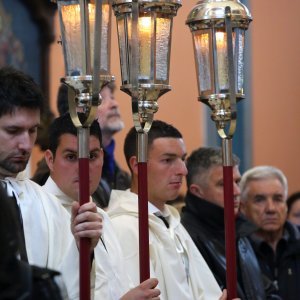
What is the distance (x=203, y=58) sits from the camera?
3.55 meters

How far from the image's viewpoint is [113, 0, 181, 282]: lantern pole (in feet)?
10.7

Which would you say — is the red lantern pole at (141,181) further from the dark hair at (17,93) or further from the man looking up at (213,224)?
the man looking up at (213,224)

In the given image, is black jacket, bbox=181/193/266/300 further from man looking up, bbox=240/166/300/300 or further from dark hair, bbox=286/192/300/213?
dark hair, bbox=286/192/300/213

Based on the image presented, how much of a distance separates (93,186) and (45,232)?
458 mm

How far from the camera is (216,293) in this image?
4426 millimetres

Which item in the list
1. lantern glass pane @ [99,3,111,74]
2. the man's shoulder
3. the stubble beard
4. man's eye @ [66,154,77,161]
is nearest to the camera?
lantern glass pane @ [99,3,111,74]

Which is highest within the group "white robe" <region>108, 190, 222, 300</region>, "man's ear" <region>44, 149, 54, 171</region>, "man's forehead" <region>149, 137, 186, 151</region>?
"man's forehead" <region>149, 137, 186, 151</region>

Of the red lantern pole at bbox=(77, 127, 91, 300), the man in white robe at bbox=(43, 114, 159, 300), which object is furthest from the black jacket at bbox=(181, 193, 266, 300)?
the red lantern pole at bbox=(77, 127, 91, 300)

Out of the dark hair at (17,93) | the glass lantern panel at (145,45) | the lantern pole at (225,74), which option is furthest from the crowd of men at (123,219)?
the glass lantern panel at (145,45)

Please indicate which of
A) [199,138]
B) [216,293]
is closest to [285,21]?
[199,138]

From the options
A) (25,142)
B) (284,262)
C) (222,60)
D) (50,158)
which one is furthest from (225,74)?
(284,262)

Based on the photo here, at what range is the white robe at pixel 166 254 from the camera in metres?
4.08

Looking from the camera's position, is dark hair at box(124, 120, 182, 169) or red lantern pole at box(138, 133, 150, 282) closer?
red lantern pole at box(138, 133, 150, 282)

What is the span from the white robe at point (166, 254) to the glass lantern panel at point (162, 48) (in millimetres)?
956
